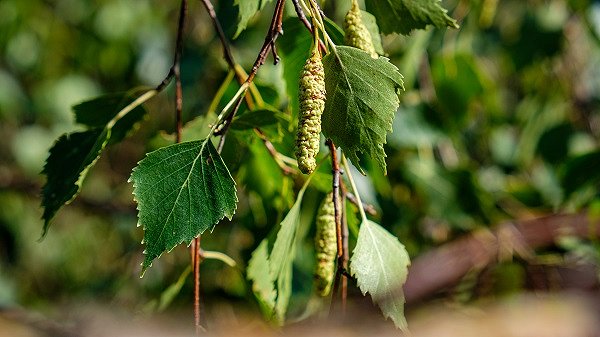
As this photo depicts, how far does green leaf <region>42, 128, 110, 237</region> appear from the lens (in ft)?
2.82

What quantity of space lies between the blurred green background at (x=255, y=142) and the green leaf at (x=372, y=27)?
0.51 feet

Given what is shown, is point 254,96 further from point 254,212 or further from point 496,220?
point 496,220

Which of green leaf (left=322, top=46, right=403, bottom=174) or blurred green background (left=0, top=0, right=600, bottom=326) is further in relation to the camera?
blurred green background (left=0, top=0, right=600, bottom=326)

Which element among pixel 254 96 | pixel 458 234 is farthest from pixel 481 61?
pixel 254 96

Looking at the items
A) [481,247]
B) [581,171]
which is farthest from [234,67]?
[481,247]

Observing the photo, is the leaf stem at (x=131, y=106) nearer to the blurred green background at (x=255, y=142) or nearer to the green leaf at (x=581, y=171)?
the blurred green background at (x=255, y=142)

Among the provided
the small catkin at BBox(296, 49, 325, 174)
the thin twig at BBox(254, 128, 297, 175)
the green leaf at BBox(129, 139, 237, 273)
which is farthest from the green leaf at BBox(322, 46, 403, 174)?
the thin twig at BBox(254, 128, 297, 175)

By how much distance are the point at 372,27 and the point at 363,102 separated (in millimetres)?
162

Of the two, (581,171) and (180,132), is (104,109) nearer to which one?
(180,132)

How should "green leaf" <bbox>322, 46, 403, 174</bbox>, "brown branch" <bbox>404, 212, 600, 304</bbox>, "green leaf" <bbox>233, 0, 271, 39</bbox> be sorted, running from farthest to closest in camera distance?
"brown branch" <bbox>404, 212, 600, 304</bbox>
"green leaf" <bbox>233, 0, 271, 39</bbox>
"green leaf" <bbox>322, 46, 403, 174</bbox>

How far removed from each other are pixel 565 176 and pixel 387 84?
3.35ft

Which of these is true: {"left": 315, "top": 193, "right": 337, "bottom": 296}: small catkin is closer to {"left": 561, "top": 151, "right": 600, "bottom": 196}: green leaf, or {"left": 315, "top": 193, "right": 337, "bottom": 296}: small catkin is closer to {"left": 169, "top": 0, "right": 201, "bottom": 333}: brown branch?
{"left": 169, "top": 0, "right": 201, "bottom": 333}: brown branch

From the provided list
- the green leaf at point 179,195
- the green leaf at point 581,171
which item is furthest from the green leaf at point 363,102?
the green leaf at point 581,171

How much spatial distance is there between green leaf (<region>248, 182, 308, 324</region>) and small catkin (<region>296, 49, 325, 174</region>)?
0.48 ft
